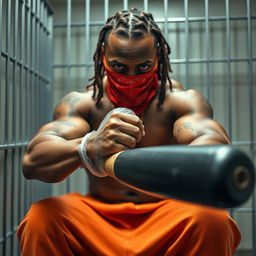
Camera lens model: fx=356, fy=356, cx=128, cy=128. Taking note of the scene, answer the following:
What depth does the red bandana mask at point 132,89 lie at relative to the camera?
0.95m

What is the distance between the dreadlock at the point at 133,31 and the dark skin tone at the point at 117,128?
2 cm

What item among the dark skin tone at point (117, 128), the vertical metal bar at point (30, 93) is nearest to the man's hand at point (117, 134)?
the dark skin tone at point (117, 128)

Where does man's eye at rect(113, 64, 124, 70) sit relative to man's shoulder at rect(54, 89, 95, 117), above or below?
above

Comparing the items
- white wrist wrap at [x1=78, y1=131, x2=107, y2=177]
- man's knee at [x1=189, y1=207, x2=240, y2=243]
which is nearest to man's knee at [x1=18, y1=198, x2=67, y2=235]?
white wrist wrap at [x1=78, y1=131, x2=107, y2=177]

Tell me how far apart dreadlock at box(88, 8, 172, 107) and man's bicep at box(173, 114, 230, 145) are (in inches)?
4.8

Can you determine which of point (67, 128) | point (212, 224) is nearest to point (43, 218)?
point (67, 128)

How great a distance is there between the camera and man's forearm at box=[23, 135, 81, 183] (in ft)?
2.48

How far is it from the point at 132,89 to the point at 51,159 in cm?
31

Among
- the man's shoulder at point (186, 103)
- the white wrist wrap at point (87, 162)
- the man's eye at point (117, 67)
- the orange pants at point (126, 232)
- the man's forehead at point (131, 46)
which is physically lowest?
the orange pants at point (126, 232)

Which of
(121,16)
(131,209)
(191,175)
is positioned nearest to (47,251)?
(131,209)

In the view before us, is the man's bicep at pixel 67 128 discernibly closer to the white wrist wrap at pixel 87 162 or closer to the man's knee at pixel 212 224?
the white wrist wrap at pixel 87 162

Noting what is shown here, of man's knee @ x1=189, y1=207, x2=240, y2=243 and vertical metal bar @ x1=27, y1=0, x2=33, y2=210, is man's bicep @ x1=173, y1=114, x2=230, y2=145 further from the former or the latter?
vertical metal bar @ x1=27, y1=0, x2=33, y2=210

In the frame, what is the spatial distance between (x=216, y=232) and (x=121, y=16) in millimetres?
617

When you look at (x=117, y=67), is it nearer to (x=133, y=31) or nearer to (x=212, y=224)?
(x=133, y=31)
